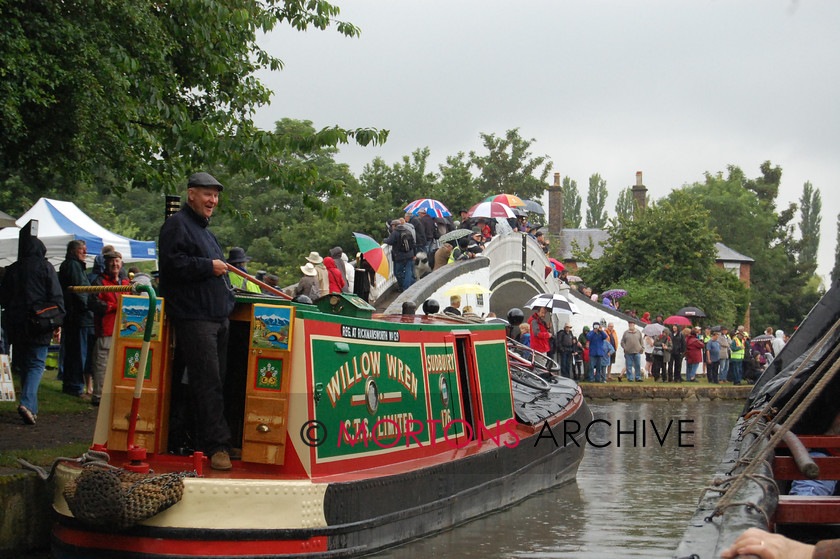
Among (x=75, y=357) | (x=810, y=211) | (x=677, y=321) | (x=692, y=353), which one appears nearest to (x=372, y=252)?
(x=75, y=357)

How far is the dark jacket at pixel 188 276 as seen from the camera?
6.34 metres

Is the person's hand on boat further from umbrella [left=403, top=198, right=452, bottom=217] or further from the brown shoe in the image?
umbrella [left=403, top=198, right=452, bottom=217]

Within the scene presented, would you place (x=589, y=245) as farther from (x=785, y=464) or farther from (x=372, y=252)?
(x=785, y=464)

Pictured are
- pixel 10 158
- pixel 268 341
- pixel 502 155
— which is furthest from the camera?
pixel 502 155

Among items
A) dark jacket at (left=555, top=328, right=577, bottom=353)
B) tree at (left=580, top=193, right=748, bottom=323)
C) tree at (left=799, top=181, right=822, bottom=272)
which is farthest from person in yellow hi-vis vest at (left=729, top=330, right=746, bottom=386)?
tree at (left=799, top=181, right=822, bottom=272)

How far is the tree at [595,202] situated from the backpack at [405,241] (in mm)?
84350

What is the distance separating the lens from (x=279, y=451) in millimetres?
6449

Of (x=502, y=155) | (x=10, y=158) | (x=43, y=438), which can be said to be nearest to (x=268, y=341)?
(x=43, y=438)

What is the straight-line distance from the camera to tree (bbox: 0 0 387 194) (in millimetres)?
9398

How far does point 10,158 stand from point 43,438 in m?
3.09

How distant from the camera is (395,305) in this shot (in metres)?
19.0

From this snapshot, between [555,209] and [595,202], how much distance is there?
38620mm

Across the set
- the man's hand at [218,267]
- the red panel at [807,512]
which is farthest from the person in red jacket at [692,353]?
the red panel at [807,512]

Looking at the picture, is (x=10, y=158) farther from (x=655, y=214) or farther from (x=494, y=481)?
(x=655, y=214)
